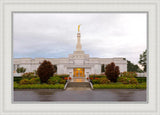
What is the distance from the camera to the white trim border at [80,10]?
24.8ft

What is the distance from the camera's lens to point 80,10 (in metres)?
A: 7.84

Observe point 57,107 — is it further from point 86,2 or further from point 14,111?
point 86,2

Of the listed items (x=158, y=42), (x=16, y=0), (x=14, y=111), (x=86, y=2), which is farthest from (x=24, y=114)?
(x=158, y=42)

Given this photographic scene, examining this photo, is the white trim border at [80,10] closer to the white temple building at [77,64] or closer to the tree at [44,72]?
the tree at [44,72]

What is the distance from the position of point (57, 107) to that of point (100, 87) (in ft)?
38.0

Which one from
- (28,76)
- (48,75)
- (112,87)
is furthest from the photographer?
(28,76)

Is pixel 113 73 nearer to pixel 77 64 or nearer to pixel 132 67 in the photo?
pixel 77 64

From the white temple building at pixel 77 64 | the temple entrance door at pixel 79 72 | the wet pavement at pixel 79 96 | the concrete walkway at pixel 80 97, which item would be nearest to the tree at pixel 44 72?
the wet pavement at pixel 79 96

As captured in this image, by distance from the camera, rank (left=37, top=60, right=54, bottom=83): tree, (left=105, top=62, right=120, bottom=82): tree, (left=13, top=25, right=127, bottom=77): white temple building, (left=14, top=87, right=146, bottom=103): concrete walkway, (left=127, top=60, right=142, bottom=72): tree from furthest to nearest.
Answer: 1. (left=127, top=60, right=142, bottom=72): tree
2. (left=13, top=25, right=127, bottom=77): white temple building
3. (left=105, top=62, right=120, bottom=82): tree
4. (left=37, top=60, right=54, bottom=83): tree
5. (left=14, top=87, right=146, bottom=103): concrete walkway

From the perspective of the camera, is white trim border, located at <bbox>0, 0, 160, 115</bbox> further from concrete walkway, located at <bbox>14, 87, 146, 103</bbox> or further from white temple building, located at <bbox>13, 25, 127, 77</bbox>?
white temple building, located at <bbox>13, 25, 127, 77</bbox>

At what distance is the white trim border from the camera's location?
7555 millimetres

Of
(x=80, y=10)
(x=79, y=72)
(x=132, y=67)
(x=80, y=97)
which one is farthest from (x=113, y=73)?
(x=132, y=67)

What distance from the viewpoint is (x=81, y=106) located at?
7629mm

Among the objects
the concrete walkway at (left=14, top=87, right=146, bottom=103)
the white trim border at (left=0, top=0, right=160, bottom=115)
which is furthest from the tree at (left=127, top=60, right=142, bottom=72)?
the white trim border at (left=0, top=0, right=160, bottom=115)
